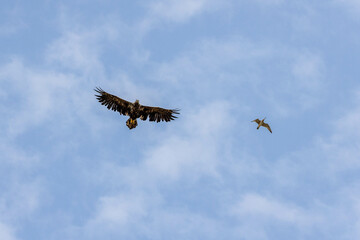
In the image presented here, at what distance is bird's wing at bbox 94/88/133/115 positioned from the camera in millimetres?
72750

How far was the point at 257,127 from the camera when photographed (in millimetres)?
76875

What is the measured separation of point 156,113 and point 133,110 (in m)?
2.50

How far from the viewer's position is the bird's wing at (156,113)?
72.7m

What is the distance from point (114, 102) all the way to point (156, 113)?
4.64 m

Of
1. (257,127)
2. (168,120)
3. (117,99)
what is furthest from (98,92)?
(257,127)

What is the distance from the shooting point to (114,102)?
73.1m

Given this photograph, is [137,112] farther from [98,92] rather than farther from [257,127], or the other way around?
[257,127]

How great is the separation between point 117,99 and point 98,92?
84.4 inches

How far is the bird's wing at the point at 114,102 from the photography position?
7275cm

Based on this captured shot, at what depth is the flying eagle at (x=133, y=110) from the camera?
72.4 m

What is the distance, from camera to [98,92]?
72.7 metres

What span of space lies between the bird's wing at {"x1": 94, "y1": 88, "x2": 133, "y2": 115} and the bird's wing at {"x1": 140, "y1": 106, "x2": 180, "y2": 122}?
65.3 inches

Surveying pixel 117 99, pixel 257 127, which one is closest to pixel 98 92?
pixel 117 99

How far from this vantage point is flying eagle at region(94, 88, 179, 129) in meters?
72.4
